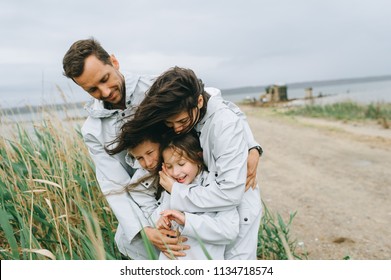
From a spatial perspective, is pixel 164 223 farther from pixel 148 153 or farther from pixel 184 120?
pixel 184 120

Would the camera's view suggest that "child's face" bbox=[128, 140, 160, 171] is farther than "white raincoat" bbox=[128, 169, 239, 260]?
Yes

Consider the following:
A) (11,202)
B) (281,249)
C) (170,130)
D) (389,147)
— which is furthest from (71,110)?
(389,147)

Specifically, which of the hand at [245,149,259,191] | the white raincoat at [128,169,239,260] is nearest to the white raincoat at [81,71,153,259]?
the white raincoat at [128,169,239,260]

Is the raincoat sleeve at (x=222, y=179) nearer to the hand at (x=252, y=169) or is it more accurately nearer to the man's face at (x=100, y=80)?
the hand at (x=252, y=169)

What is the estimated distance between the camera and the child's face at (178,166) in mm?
1981

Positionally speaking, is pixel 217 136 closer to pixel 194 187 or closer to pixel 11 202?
pixel 194 187

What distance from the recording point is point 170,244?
1.79 meters

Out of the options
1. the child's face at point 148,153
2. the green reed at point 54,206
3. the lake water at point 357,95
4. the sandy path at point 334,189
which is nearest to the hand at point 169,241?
the green reed at point 54,206

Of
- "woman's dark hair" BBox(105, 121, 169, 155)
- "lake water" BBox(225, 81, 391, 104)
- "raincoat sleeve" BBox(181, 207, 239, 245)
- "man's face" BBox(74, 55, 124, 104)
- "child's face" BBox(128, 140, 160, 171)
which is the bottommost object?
"lake water" BBox(225, 81, 391, 104)

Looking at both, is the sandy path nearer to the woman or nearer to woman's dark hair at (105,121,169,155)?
the woman

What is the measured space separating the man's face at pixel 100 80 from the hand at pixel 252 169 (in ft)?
2.79

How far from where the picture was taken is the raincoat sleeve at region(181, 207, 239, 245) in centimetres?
175

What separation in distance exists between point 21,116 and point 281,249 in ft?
7.74

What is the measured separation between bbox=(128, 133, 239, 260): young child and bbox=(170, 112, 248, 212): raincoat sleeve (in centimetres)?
4
